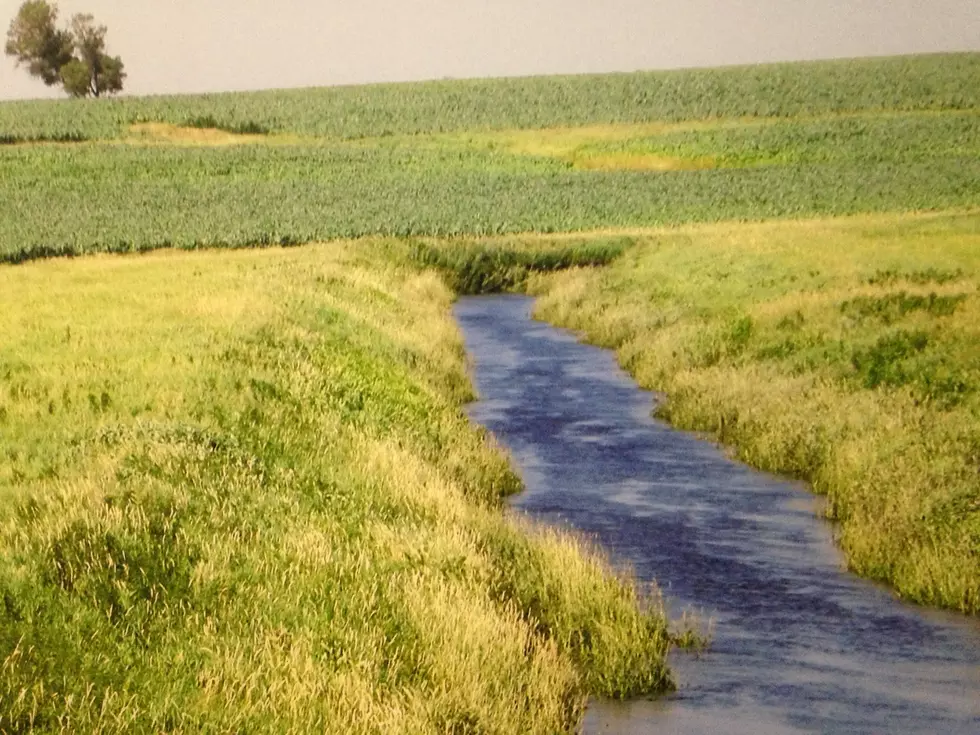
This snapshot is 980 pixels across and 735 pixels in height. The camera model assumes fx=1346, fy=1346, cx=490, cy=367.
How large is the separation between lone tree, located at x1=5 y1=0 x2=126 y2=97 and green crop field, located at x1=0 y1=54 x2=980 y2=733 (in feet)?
267

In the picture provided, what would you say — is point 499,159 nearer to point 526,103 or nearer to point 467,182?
point 467,182

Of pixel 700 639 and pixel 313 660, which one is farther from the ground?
pixel 313 660

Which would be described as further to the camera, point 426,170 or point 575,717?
point 426,170

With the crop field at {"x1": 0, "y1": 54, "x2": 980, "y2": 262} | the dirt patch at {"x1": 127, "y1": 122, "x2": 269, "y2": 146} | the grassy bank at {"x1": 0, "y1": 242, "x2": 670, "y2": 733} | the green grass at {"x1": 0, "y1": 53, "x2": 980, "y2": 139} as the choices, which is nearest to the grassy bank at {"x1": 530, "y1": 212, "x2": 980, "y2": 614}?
the grassy bank at {"x1": 0, "y1": 242, "x2": 670, "y2": 733}

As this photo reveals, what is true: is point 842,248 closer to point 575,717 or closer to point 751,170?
point 575,717

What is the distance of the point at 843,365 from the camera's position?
22547 mm

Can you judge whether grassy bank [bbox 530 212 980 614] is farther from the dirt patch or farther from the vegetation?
the dirt patch

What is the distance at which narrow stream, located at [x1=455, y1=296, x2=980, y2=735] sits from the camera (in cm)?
1065

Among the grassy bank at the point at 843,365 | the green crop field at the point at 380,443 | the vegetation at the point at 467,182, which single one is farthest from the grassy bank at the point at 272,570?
the vegetation at the point at 467,182

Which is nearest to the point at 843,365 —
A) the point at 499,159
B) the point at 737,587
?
the point at 737,587

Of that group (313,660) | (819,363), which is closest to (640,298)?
(819,363)

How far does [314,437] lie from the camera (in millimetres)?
15891

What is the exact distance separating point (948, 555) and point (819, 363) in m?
10.0

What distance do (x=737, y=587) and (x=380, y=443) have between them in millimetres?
4748
